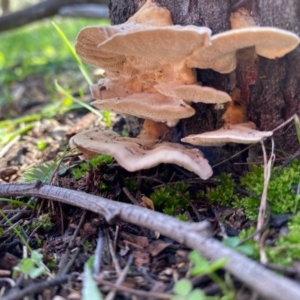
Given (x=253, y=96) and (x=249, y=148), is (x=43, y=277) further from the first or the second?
(x=253, y=96)

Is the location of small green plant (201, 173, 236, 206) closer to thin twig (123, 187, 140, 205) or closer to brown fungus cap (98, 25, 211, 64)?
thin twig (123, 187, 140, 205)

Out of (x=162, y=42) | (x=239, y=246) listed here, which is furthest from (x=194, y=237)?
(x=162, y=42)

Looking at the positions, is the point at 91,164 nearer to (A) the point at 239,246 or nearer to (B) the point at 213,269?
(A) the point at 239,246

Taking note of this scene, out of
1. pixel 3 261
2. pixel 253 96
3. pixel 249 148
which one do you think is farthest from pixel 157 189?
pixel 3 261

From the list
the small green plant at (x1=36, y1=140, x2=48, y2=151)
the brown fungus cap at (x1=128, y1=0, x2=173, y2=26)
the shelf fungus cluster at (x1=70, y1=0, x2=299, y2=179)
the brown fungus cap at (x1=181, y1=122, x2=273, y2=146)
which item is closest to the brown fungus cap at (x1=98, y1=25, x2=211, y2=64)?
the shelf fungus cluster at (x1=70, y1=0, x2=299, y2=179)

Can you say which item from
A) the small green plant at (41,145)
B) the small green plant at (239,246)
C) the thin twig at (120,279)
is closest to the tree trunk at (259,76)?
the small green plant at (239,246)

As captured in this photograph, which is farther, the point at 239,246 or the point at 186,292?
the point at 239,246
